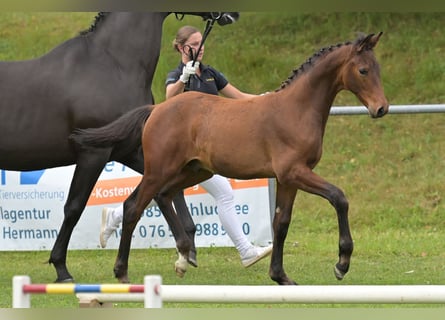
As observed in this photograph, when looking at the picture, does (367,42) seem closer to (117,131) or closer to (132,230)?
(117,131)

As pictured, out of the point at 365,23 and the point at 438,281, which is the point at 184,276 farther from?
the point at 365,23

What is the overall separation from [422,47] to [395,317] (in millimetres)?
13628

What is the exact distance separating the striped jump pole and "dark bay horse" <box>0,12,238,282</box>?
4049 mm

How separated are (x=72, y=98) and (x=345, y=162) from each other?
251 inches

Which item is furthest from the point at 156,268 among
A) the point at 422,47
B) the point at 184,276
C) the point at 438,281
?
the point at 422,47

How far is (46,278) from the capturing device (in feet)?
28.4

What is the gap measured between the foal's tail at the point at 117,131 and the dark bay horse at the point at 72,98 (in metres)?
0.16

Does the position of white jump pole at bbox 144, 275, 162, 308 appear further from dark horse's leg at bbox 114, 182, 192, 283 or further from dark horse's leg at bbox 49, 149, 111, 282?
dark horse's leg at bbox 49, 149, 111, 282

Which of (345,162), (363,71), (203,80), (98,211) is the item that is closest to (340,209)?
(363,71)

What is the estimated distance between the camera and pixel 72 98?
808 centimetres

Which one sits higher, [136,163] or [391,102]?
[391,102]

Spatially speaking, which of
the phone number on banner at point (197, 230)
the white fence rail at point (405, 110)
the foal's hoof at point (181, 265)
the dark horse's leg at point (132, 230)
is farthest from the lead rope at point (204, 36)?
the white fence rail at point (405, 110)

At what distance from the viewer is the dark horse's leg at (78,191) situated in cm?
804

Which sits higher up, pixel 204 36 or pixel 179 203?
pixel 204 36
